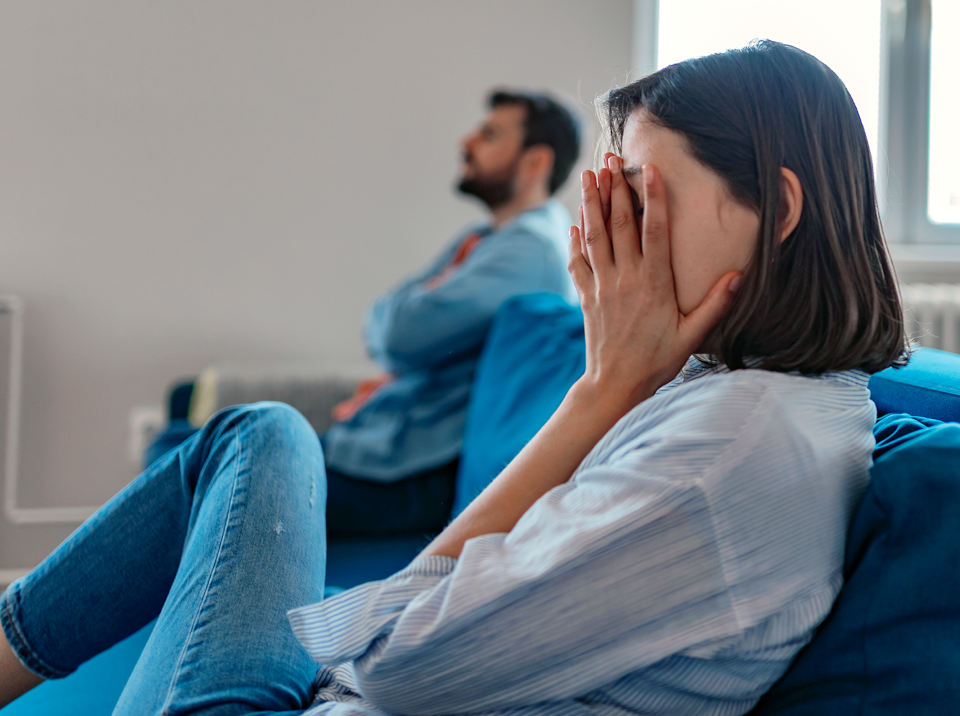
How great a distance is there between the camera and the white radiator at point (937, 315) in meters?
2.15

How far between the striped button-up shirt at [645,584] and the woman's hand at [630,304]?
4.1 inches

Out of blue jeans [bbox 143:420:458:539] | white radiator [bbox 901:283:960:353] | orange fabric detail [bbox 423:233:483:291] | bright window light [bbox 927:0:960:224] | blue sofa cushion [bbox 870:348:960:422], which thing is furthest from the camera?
bright window light [bbox 927:0:960:224]

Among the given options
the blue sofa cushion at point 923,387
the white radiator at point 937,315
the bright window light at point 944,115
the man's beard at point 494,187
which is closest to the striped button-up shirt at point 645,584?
the blue sofa cushion at point 923,387

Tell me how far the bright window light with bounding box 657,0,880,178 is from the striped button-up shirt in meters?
2.27

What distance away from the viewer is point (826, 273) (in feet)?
1.84

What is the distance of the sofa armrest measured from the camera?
194 cm

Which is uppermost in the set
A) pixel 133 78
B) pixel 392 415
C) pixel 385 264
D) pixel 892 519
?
pixel 133 78

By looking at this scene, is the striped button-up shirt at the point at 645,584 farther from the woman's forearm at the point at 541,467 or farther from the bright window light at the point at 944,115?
the bright window light at the point at 944,115

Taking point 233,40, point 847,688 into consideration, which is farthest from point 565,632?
point 233,40

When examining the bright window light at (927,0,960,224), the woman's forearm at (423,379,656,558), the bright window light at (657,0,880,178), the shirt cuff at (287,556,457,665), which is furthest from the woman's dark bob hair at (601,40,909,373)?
the bright window light at (927,0,960,224)

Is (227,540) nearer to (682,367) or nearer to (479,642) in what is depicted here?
(479,642)

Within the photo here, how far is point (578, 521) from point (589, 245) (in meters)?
0.28

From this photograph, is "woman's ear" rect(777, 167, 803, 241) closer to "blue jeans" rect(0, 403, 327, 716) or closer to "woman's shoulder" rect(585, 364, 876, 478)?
"woman's shoulder" rect(585, 364, 876, 478)

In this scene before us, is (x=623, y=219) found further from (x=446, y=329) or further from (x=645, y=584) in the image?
(x=446, y=329)
